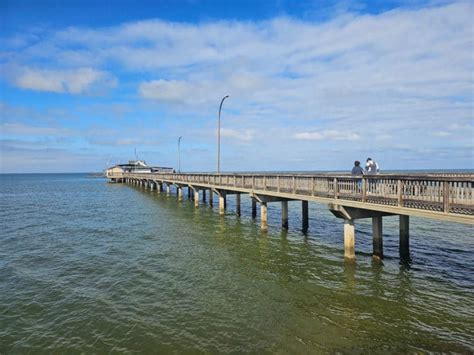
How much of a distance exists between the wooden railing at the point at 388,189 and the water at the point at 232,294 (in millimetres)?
2589

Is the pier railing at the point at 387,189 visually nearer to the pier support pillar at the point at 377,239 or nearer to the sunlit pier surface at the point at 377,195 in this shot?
the sunlit pier surface at the point at 377,195

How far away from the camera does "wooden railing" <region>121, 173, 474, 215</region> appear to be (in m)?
8.98

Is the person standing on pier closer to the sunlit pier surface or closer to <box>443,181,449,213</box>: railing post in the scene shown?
the sunlit pier surface

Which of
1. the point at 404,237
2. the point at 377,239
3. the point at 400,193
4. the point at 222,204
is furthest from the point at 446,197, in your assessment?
the point at 222,204

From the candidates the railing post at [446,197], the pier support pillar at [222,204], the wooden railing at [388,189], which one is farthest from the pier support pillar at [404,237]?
the pier support pillar at [222,204]

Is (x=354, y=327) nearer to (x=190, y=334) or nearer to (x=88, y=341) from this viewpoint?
(x=190, y=334)

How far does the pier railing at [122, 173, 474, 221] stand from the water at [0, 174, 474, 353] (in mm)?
2573

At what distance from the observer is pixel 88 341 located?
7449 mm

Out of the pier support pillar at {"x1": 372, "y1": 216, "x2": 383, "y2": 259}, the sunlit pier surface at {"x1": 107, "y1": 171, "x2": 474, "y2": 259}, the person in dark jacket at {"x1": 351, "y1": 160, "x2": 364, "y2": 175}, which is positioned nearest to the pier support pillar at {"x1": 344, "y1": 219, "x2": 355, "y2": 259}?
the sunlit pier surface at {"x1": 107, "y1": 171, "x2": 474, "y2": 259}

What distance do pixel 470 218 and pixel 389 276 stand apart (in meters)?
3.81

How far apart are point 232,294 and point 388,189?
6.25 metres

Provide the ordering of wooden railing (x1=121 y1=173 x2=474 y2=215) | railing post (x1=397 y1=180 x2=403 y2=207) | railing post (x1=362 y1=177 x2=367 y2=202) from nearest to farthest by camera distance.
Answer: wooden railing (x1=121 y1=173 x2=474 y2=215) < railing post (x1=397 y1=180 x2=403 y2=207) < railing post (x1=362 y1=177 x2=367 y2=202)

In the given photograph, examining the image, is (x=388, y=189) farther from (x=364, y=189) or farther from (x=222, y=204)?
(x=222, y=204)

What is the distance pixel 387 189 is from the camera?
1127 cm
